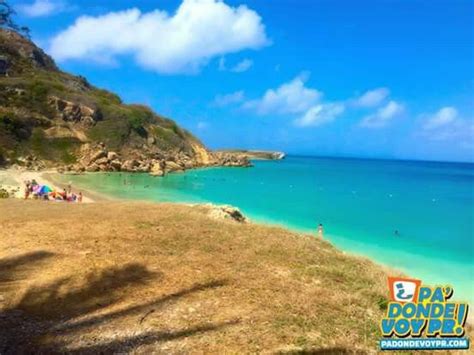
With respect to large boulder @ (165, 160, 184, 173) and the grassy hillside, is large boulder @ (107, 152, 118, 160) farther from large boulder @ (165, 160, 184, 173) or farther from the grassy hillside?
large boulder @ (165, 160, 184, 173)

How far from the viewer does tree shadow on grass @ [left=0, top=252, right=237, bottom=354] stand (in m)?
8.80

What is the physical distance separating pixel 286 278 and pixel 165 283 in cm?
337

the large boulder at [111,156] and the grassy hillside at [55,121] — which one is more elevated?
the grassy hillside at [55,121]

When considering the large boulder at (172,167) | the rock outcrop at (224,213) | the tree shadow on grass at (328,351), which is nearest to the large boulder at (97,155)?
the large boulder at (172,167)

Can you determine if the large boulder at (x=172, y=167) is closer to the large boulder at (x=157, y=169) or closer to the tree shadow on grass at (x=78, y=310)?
the large boulder at (x=157, y=169)

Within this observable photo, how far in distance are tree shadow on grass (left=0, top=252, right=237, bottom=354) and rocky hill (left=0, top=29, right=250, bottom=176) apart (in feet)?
225

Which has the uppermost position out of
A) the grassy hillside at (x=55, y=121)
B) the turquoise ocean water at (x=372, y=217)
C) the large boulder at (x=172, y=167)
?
the grassy hillside at (x=55, y=121)

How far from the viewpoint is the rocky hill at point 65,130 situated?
80.2m

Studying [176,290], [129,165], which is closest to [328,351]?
[176,290]

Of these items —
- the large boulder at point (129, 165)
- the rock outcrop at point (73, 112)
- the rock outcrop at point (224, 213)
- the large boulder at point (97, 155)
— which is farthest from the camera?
the rock outcrop at point (73, 112)

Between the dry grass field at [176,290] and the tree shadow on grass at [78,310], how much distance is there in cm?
3

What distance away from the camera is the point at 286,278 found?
42.1ft

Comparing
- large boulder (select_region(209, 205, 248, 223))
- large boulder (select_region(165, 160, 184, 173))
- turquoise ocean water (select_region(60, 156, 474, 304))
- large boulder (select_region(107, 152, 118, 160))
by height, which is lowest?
turquoise ocean water (select_region(60, 156, 474, 304))

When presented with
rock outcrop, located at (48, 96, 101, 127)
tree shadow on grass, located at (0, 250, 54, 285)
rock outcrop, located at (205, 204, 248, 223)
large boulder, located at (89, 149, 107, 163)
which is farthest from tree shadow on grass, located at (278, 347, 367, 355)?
rock outcrop, located at (48, 96, 101, 127)
